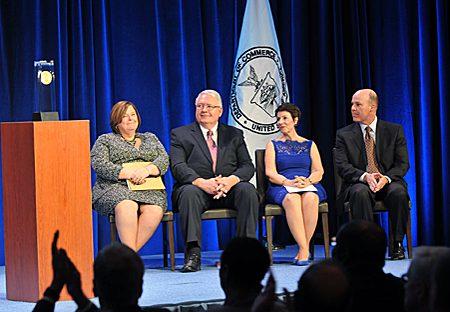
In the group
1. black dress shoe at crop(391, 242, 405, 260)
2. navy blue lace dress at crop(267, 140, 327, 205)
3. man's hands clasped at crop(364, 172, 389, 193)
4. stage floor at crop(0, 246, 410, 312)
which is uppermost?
navy blue lace dress at crop(267, 140, 327, 205)

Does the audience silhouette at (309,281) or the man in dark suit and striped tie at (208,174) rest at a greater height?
the man in dark suit and striped tie at (208,174)

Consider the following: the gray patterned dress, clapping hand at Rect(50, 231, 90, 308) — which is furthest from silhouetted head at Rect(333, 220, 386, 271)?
the gray patterned dress

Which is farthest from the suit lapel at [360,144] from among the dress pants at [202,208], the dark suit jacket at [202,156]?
the dress pants at [202,208]

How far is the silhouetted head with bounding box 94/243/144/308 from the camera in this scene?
2666 millimetres

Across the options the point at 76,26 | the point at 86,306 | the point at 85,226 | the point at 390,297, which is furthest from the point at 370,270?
the point at 76,26

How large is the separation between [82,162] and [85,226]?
376 mm

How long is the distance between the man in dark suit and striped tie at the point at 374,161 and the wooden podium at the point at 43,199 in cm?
216

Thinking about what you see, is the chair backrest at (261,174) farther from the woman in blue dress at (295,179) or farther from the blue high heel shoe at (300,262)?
the blue high heel shoe at (300,262)

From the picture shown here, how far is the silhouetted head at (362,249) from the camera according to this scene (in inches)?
122

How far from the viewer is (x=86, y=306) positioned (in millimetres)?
2680

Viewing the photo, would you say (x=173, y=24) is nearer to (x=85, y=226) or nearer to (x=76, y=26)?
(x=76, y=26)

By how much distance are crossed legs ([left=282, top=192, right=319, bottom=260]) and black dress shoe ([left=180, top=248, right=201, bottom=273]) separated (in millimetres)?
724

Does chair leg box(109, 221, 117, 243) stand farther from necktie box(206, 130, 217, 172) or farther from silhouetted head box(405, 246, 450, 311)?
silhouetted head box(405, 246, 450, 311)

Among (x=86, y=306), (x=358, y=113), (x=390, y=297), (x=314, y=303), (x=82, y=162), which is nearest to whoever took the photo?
(x=314, y=303)
